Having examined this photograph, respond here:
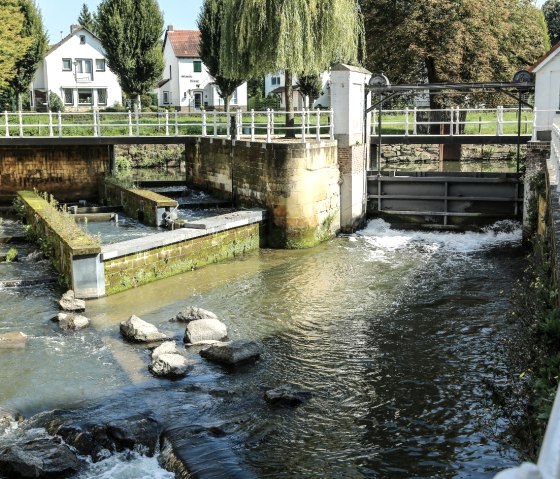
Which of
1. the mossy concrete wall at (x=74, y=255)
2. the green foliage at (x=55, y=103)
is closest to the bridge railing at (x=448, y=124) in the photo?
the mossy concrete wall at (x=74, y=255)

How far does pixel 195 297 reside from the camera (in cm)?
1401

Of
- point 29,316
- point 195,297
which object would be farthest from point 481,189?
point 29,316

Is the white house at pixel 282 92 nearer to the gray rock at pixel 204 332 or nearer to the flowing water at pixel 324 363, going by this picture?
the flowing water at pixel 324 363

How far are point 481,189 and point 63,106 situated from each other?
39.0 meters

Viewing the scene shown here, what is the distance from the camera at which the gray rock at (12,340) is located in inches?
426

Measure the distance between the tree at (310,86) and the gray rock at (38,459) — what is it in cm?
3588

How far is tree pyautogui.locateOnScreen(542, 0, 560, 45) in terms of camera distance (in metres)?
62.6

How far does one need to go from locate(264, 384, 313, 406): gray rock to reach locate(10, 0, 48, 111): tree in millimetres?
34493

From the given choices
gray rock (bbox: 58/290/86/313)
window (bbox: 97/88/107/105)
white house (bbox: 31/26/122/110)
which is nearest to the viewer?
gray rock (bbox: 58/290/86/313)


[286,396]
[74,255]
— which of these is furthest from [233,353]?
[74,255]

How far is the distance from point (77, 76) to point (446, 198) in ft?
141

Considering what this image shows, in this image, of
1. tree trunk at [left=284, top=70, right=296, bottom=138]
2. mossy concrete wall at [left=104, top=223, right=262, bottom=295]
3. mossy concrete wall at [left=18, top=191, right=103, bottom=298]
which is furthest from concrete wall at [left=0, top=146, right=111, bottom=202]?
mossy concrete wall at [left=104, top=223, right=262, bottom=295]

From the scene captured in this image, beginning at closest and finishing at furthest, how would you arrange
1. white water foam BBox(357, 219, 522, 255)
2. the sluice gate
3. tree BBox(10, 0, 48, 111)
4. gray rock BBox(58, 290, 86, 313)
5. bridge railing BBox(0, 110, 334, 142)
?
gray rock BBox(58, 290, 86, 313) → white water foam BBox(357, 219, 522, 255) → the sluice gate → bridge railing BBox(0, 110, 334, 142) → tree BBox(10, 0, 48, 111)

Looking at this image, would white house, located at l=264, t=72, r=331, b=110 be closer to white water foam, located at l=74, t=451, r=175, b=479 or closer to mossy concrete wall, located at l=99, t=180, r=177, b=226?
mossy concrete wall, located at l=99, t=180, r=177, b=226
